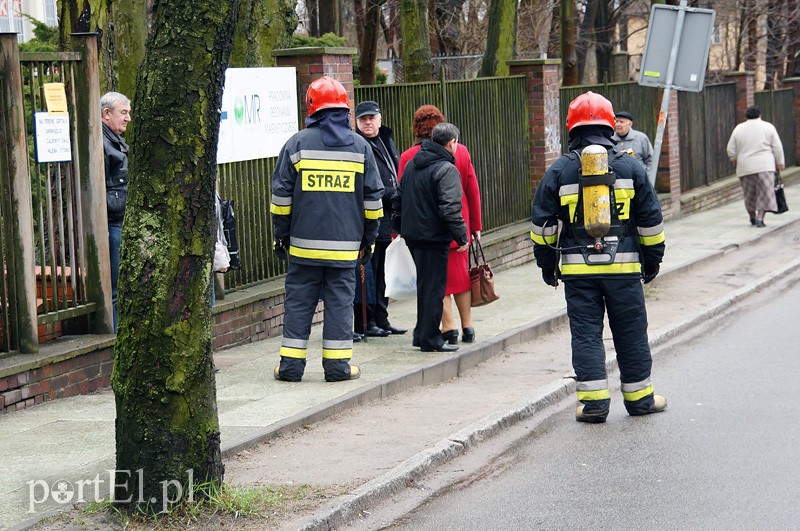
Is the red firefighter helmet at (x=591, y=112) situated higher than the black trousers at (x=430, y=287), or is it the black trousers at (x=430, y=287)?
the red firefighter helmet at (x=591, y=112)

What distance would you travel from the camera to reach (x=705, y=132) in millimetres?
24172

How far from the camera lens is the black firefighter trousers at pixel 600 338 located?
788cm

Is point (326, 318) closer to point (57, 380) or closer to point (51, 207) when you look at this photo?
A: point (57, 380)

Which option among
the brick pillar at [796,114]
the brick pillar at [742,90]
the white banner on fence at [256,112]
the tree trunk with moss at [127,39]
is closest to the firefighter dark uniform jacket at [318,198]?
the white banner on fence at [256,112]

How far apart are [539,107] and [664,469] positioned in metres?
10.5

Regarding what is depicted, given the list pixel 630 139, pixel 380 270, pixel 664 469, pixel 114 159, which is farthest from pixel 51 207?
pixel 630 139

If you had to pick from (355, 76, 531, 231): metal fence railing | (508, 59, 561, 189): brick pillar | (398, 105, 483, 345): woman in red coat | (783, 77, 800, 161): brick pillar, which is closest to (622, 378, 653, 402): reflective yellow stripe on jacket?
(398, 105, 483, 345): woman in red coat

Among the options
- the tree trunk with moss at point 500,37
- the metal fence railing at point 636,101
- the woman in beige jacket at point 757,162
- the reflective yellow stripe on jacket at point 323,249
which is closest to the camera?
the reflective yellow stripe on jacket at point 323,249

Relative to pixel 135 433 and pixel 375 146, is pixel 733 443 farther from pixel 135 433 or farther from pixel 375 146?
pixel 375 146

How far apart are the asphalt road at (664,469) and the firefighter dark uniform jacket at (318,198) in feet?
6.24

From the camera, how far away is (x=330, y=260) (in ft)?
28.5

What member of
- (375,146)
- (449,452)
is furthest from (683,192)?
(449,452)

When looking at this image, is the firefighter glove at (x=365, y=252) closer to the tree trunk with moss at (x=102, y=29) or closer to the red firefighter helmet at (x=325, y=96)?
the red firefighter helmet at (x=325, y=96)

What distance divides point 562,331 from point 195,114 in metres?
6.85
